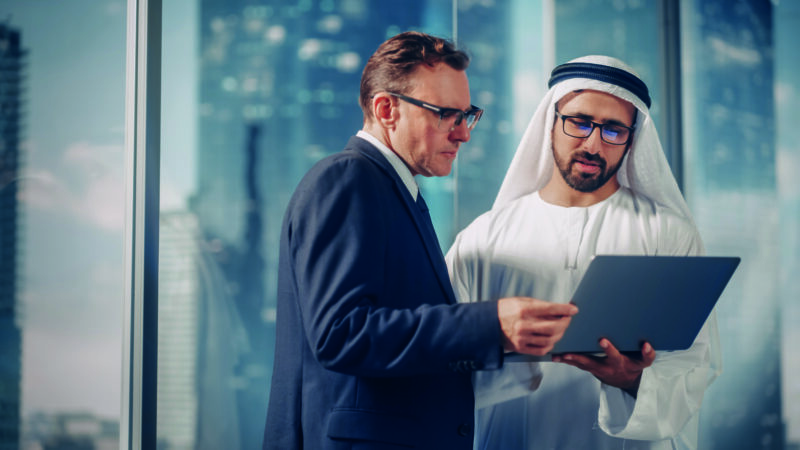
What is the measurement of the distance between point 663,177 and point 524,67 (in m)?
1.38

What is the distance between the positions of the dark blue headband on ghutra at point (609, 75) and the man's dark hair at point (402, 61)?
0.46 m

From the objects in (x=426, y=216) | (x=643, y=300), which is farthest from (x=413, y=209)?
(x=643, y=300)

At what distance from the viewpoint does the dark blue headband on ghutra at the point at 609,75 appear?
1.89 metres

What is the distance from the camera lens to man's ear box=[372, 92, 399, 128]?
5.11 ft

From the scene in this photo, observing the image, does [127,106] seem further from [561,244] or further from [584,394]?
[584,394]

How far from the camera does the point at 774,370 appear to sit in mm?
3539

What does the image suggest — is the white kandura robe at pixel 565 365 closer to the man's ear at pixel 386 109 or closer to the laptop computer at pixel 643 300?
the laptop computer at pixel 643 300

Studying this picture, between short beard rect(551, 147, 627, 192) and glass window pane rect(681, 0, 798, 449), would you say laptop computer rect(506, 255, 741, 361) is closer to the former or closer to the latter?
short beard rect(551, 147, 627, 192)

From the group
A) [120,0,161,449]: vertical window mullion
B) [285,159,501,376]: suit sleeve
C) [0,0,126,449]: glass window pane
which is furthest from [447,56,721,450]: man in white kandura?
[0,0,126,449]: glass window pane

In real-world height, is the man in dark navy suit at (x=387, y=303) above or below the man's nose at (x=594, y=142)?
below

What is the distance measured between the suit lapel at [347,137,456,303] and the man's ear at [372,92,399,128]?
3.3 inches

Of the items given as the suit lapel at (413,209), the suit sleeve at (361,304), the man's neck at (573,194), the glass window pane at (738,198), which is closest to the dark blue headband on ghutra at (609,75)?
the man's neck at (573,194)

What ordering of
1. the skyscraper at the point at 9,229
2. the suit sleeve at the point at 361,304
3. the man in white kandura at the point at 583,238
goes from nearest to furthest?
the suit sleeve at the point at 361,304 < the man in white kandura at the point at 583,238 < the skyscraper at the point at 9,229

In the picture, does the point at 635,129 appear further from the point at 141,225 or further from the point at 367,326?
the point at 141,225
